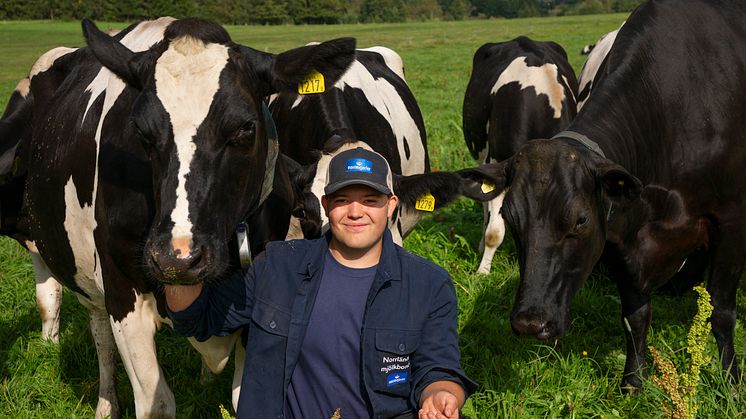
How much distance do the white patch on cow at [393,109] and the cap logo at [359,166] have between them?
2.97m

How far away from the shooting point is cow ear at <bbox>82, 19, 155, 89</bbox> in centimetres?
308

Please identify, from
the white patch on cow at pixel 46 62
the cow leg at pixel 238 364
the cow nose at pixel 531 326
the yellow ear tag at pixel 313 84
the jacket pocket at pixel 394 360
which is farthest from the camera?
the white patch on cow at pixel 46 62

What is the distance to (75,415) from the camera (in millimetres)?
4625

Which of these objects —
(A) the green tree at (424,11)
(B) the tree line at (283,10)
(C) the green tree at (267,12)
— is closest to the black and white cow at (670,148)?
(B) the tree line at (283,10)

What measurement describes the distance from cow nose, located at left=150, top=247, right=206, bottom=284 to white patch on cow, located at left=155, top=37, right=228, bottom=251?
0.25 feet

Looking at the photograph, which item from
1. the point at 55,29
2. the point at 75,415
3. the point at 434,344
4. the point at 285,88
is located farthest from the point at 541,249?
the point at 55,29

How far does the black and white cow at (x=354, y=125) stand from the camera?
503 cm

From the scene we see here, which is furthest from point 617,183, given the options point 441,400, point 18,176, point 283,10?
point 283,10

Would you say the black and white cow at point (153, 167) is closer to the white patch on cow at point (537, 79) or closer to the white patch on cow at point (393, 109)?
the white patch on cow at point (393, 109)

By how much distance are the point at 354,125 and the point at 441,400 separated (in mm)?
3278

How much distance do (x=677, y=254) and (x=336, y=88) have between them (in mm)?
2659

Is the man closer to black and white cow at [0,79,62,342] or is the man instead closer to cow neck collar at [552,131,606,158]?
cow neck collar at [552,131,606,158]

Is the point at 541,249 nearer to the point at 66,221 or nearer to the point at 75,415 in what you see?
the point at 66,221

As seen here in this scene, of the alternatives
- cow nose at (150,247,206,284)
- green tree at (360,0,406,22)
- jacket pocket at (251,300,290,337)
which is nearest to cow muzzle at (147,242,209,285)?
cow nose at (150,247,206,284)
